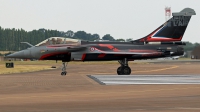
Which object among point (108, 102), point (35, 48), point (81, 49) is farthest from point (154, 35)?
point (108, 102)

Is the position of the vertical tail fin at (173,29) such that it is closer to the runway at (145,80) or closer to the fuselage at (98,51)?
the fuselage at (98,51)

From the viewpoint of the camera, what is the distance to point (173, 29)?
43375 millimetres

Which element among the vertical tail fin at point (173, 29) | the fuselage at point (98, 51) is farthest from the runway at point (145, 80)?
the vertical tail fin at point (173, 29)

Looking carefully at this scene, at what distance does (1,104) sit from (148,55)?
84.4ft

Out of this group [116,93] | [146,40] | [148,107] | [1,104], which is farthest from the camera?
[146,40]

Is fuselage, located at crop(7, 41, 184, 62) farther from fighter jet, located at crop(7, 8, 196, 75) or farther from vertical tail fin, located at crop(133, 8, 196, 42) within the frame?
vertical tail fin, located at crop(133, 8, 196, 42)

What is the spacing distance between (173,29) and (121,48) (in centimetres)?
461

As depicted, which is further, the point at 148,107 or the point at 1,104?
the point at 1,104

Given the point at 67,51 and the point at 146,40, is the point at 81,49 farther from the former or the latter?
the point at 146,40

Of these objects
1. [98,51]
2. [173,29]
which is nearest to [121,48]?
[98,51]

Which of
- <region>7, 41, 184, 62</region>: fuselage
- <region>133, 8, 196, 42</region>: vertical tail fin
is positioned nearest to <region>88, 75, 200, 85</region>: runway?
<region>7, 41, 184, 62</region>: fuselage

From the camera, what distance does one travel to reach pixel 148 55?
42.5 meters

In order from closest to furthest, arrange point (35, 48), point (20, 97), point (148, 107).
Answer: point (148, 107)
point (20, 97)
point (35, 48)

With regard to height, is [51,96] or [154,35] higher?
[154,35]
